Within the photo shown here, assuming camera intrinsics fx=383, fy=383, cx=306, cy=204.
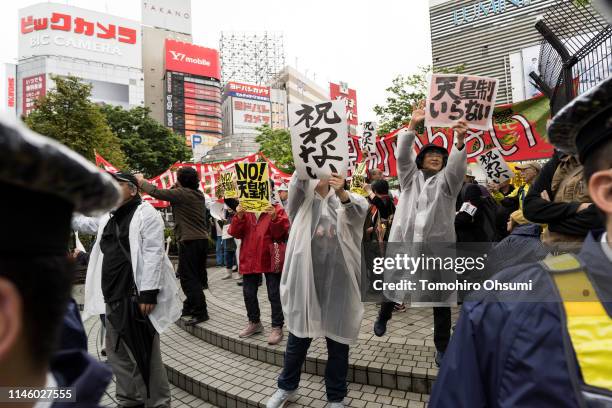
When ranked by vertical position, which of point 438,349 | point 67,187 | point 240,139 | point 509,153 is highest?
point 240,139

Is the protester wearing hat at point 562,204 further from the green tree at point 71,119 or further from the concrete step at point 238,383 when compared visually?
the green tree at point 71,119

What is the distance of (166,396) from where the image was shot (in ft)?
10.6

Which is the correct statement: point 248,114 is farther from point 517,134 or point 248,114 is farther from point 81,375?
point 81,375

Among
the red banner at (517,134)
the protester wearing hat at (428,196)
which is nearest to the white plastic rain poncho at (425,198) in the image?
the protester wearing hat at (428,196)

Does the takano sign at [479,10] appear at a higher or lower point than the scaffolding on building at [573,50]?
higher

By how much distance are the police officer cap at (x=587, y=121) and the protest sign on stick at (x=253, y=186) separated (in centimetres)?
339

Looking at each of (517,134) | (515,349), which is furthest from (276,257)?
(517,134)

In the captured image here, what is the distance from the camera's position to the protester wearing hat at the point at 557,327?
921 millimetres

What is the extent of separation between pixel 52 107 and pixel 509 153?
1905cm

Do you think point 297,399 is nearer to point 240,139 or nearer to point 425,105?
point 425,105

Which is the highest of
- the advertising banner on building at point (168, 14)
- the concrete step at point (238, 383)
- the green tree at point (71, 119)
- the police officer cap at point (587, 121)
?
the advertising banner on building at point (168, 14)

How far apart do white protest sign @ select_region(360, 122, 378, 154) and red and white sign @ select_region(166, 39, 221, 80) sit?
62322mm

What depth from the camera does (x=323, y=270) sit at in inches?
125

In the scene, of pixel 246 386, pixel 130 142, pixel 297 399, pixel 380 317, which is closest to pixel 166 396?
pixel 246 386
